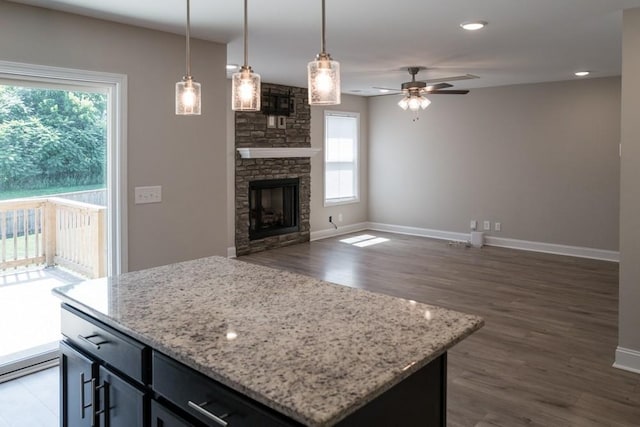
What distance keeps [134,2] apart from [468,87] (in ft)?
18.6

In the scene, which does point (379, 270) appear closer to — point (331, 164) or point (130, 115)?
point (331, 164)

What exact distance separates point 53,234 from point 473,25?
349 cm

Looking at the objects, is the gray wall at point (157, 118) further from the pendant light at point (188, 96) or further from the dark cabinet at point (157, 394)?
the dark cabinet at point (157, 394)

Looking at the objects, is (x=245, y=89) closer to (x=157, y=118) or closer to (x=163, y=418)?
(x=163, y=418)

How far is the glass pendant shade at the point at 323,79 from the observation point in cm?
171

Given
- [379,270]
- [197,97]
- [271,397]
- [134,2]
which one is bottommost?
[379,270]

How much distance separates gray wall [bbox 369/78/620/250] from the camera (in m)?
6.76

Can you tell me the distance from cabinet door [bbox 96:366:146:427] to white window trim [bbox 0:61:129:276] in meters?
2.00

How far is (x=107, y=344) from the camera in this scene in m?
1.78

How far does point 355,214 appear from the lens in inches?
359

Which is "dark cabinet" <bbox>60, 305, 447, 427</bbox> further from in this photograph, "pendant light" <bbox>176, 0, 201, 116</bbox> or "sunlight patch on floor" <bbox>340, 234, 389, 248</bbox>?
"sunlight patch on floor" <bbox>340, 234, 389, 248</bbox>

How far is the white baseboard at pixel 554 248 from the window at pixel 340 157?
255 cm

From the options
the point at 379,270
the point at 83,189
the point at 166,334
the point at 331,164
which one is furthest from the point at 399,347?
the point at 331,164

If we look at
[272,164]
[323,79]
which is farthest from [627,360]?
[272,164]
